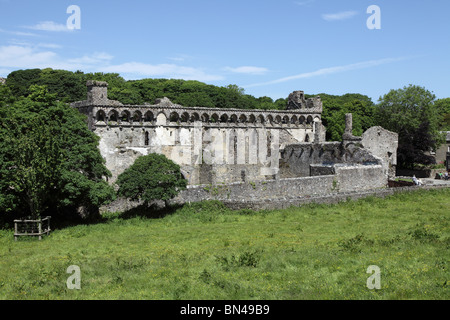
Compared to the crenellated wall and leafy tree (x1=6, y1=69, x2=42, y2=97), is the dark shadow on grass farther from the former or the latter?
leafy tree (x1=6, y1=69, x2=42, y2=97)

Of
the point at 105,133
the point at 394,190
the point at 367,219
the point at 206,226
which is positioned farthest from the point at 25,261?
the point at 394,190

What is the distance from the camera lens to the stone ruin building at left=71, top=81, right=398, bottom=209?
3703 centimetres

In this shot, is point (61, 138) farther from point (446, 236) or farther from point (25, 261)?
point (446, 236)

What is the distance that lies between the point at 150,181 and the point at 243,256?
46.3ft

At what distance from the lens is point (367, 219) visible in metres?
27.4

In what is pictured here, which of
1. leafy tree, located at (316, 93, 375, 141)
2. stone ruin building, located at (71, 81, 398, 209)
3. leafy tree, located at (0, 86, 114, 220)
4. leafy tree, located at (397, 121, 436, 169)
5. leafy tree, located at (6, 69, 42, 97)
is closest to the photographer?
leafy tree, located at (0, 86, 114, 220)

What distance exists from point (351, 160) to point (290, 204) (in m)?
15.6

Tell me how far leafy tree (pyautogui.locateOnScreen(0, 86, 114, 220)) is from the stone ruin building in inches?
272

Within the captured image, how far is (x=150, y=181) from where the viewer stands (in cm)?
3041

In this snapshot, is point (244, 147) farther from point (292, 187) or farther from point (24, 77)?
point (24, 77)

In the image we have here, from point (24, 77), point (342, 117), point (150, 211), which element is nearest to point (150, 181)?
point (150, 211)

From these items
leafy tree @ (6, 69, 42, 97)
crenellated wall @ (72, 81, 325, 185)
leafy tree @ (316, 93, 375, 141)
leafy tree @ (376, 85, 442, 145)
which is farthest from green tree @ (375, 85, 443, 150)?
leafy tree @ (6, 69, 42, 97)

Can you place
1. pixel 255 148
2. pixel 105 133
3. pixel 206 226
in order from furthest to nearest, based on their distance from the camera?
1. pixel 255 148
2. pixel 105 133
3. pixel 206 226

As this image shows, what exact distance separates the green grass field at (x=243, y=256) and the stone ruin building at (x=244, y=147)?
6.36m
